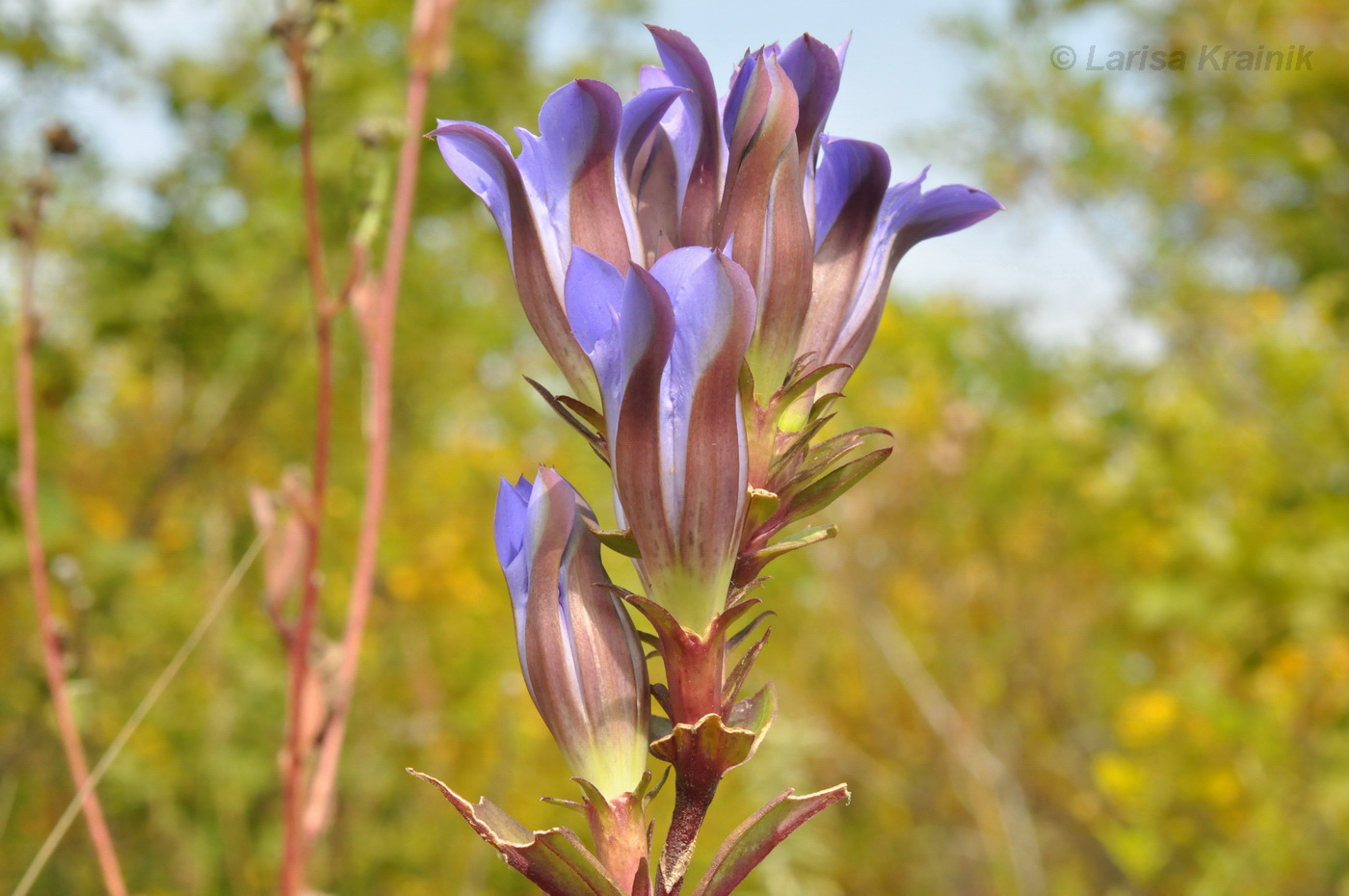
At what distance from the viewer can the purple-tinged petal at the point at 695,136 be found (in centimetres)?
58

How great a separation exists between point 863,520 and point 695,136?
118 inches

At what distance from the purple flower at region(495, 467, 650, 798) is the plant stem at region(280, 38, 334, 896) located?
49cm

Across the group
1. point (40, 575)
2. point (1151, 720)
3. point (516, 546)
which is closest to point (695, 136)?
point (516, 546)

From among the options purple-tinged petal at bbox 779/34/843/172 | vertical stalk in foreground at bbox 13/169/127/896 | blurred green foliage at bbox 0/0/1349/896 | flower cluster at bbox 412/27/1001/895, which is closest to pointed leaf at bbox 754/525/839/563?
flower cluster at bbox 412/27/1001/895

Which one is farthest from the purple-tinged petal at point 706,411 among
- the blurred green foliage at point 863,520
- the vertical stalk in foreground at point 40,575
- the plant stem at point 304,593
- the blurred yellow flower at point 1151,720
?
the blurred yellow flower at point 1151,720

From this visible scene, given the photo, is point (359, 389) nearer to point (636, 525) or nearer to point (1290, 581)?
point (1290, 581)

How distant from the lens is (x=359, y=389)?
393 cm

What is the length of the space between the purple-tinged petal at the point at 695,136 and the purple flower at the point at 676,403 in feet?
0.27

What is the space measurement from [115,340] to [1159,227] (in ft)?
10.9

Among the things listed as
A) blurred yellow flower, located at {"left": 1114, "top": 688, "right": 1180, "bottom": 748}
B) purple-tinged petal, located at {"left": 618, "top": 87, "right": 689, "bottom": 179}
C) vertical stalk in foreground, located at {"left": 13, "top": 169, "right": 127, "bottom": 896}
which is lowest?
blurred yellow flower, located at {"left": 1114, "top": 688, "right": 1180, "bottom": 748}

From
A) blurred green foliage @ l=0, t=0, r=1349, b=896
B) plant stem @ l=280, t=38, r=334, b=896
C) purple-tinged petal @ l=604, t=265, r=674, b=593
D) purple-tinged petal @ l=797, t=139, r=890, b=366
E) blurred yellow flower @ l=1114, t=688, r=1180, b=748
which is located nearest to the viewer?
purple-tinged petal @ l=604, t=265, r=674, b=593

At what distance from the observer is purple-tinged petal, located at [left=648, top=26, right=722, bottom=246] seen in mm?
582

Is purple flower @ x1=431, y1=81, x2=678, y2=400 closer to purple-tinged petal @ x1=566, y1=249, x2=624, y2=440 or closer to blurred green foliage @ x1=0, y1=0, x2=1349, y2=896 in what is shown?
purple-tinged petal @ x1=566, y1=249, x2=624, y2=440

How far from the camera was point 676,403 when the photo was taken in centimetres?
54
